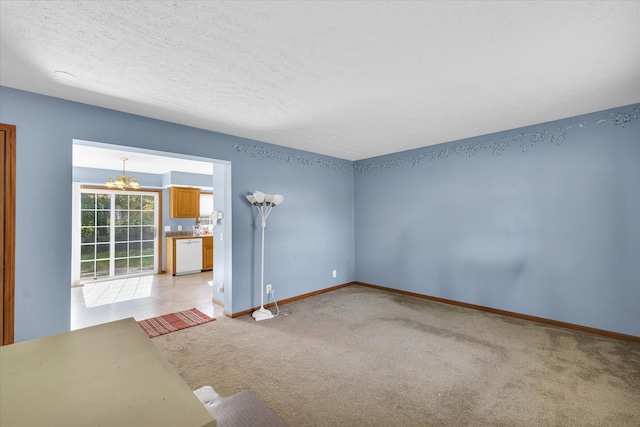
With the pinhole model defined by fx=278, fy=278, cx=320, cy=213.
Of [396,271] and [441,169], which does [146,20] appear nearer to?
[441,169]

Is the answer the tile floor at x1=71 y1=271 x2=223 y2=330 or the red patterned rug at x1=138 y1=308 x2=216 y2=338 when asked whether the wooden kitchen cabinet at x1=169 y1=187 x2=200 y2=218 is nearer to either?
the tile floor at x1=71 y1=271 x2=223 y2=330

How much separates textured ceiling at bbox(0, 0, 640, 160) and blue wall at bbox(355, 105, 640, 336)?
493mm

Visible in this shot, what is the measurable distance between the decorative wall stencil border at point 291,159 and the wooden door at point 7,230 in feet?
6.90

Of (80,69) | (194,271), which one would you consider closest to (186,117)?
(80,69)

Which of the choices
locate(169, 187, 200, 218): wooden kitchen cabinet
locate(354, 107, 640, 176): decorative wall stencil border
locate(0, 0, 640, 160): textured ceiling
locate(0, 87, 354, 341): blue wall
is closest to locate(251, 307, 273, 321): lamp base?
locate(0, 87, 354, 341): blue wall

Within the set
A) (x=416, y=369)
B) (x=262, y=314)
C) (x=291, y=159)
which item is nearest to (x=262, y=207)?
(x=291, y=159)

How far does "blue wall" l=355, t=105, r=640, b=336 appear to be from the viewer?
118 inches

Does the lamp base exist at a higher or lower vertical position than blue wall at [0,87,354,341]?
lower

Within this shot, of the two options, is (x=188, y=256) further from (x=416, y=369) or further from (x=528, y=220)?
(x=528, y=220)

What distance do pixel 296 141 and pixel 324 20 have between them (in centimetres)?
257

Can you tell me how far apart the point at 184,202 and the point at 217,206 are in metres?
3.05

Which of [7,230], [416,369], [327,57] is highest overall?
[327,57]

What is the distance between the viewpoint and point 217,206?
4.37 m

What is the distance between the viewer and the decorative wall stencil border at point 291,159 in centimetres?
400
